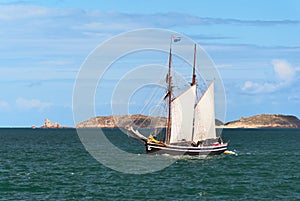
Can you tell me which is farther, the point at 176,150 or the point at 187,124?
the point at 187,124

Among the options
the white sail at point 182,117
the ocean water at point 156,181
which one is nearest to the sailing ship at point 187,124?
the white sail at point 182,117

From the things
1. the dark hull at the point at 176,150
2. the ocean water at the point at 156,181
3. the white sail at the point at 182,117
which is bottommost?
the ocean water at the point at 156,181

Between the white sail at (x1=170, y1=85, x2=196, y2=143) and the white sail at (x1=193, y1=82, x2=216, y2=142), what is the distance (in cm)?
197

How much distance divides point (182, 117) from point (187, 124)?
4.93ft

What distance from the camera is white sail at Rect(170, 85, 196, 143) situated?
330 ft

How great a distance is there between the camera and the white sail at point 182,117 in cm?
10050

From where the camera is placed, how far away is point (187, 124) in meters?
101

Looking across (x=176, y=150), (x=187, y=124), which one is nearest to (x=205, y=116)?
(x=187, y=124)

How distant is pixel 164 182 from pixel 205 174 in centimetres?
1010

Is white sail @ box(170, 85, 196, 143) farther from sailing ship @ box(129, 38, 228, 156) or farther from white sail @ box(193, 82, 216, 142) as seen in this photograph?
white sail @ box(193, 82, 216, 142)

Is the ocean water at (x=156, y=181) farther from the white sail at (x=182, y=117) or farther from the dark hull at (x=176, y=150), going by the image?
the white sail at (x=182, y=117)

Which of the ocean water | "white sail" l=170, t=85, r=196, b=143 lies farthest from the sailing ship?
the ocean water

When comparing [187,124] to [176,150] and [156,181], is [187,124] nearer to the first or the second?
[176,150]

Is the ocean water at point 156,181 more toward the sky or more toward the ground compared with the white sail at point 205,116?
more toward the ground
